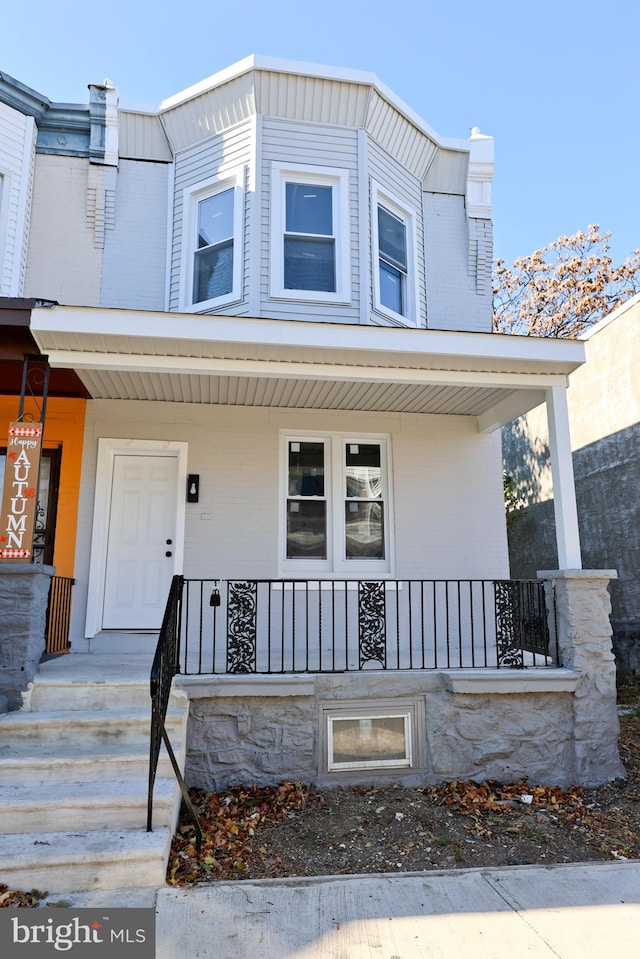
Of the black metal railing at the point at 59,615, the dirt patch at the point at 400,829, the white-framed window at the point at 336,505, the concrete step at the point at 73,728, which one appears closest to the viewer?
the dirt patch at the point at 400,829

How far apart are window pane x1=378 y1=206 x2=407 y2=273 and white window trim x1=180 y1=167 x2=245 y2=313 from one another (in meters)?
1.64

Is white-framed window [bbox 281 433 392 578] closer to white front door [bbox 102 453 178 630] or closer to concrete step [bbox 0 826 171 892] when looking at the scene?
white front door [bbox 102 453 178 630]

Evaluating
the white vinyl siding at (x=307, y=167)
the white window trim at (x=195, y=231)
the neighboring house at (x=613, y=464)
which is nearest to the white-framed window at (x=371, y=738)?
the white vinyl siding at (x=307, y=167)

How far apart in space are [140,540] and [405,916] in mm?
4356

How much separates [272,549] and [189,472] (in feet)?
3.94

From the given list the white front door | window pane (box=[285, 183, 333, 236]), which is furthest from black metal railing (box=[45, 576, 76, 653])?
window pane (box=[285, 183, 333, 236])

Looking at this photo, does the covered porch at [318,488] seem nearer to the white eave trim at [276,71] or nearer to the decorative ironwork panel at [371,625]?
the decorative ironwork panel at [371,625]

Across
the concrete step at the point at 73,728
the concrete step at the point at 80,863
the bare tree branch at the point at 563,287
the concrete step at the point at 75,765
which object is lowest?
the concrete step at the point at 80,863

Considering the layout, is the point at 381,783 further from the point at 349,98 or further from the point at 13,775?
the point at 349,98

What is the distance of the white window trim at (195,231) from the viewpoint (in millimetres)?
6738

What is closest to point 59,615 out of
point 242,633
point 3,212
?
point 242,633

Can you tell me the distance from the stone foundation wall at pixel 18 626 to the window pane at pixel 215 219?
4.25 metres

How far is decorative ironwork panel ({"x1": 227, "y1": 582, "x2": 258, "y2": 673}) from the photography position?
5.10 m

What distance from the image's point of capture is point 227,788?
475 centimetres
